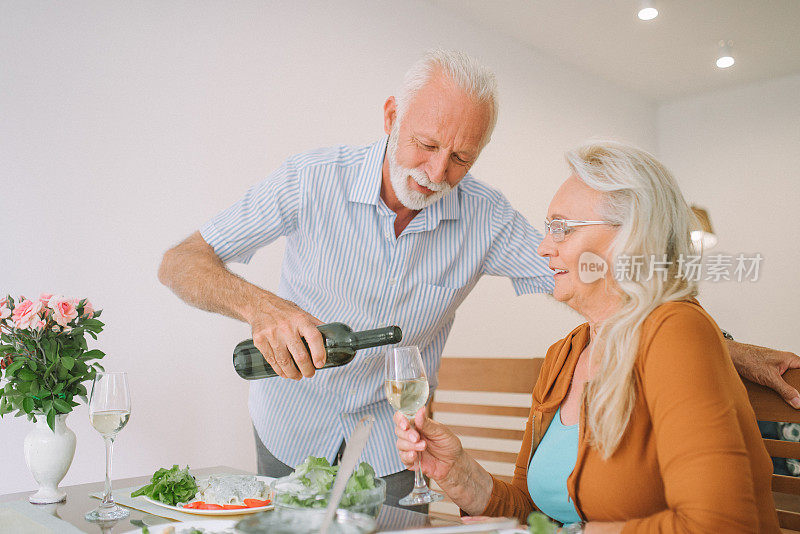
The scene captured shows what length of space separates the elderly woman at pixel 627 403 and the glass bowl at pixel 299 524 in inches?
17.2

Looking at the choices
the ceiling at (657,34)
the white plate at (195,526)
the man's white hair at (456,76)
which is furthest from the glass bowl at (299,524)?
the ceiling at (657,34)

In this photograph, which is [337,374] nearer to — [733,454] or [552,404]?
[552,404]

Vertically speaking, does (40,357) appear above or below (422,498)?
above

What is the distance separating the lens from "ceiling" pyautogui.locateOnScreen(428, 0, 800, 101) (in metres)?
4.28

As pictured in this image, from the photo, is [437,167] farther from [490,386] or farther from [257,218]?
[490,386]

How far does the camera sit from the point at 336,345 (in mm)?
1340

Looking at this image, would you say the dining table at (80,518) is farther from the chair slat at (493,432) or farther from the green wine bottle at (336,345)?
the chair slat at (493,432)

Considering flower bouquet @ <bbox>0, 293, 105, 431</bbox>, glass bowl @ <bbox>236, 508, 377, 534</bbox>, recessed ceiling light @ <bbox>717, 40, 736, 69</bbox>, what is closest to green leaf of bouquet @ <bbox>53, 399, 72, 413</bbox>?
flower bouquet @ <bbox>0, 293, 105, 431</bbox>

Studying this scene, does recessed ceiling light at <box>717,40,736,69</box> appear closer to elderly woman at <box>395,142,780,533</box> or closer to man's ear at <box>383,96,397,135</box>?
man's ear at <box>383,96,397,135</box>

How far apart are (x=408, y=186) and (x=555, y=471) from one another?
0.84m

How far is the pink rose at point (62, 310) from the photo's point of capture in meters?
1.41

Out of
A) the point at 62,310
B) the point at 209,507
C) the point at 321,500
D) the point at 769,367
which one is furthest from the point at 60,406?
the point at 769,367

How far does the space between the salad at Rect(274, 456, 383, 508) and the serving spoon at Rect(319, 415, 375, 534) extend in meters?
0.02

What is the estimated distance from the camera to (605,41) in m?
4.86
